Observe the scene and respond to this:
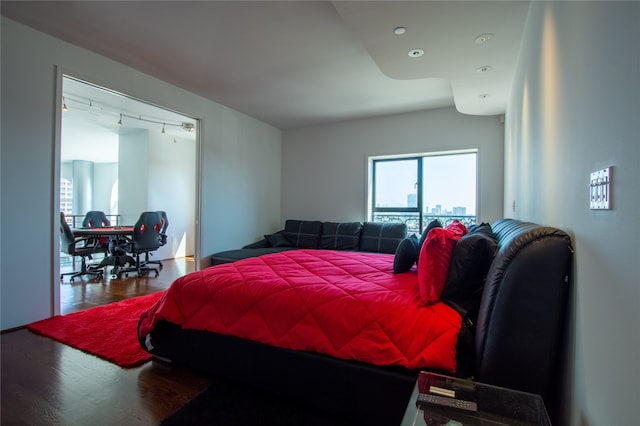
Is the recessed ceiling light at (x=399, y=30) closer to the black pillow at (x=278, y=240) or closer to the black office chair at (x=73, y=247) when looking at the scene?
the black pillow at (x=278, y=240)

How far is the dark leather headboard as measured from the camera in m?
1.09

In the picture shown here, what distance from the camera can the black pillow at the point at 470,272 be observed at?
4.77ft

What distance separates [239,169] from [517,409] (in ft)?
15.1

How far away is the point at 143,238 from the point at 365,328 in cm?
453

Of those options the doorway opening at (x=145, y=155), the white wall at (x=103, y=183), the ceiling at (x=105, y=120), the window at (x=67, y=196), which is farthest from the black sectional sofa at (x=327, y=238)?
the window at (x=67, y=196)

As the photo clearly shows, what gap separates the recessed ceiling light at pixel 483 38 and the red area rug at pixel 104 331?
3465 millimetres

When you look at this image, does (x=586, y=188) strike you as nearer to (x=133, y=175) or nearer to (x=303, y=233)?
(x=303, y=233)

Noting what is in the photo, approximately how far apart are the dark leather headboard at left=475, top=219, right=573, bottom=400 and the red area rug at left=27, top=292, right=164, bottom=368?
7.20 ft

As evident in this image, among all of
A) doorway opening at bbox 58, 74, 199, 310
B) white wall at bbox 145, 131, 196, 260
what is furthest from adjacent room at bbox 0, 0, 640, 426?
white wall at bbox 145, 131, 196, 260

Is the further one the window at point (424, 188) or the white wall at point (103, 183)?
the white wall at point (103, 183)

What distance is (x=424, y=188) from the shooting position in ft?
15.9

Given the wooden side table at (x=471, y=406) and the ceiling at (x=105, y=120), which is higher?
the ceiling at (x=105, y=120)

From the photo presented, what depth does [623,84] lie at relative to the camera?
2.39 ft

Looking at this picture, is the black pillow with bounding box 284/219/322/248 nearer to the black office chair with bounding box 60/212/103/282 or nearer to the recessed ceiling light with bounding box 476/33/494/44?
the black office chair with bounding box 60/212/103/282
